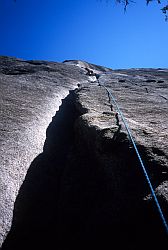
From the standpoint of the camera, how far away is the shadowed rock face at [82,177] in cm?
466

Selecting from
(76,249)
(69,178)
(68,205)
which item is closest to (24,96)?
(69,178)

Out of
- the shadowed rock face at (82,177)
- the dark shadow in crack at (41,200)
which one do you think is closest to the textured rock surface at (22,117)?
the shadowed rock face at (82,177)

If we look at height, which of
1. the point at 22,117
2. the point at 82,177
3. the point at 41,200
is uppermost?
the point at 22,117

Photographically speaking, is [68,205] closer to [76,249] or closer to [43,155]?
[76,249]

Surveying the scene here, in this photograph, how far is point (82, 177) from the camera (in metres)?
6.65

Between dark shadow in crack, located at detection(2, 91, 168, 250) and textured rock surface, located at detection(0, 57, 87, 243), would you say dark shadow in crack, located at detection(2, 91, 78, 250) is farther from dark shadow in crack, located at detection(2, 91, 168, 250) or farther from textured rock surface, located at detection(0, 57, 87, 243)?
textured rock surface, located at detection(0, 57, 87, 243)

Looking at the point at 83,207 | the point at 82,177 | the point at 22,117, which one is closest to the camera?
the point at 83,207

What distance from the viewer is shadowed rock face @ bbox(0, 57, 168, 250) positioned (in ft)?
15.3

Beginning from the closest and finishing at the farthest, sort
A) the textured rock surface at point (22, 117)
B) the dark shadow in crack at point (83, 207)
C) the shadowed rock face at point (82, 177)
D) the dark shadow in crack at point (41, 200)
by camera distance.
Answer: the dark shadow in crack at point (83, 207)
the shadowed rock face at point (82, 177)
the dark shadow in crack at point (41, 200)
the textured rock surface at point (22, 117)

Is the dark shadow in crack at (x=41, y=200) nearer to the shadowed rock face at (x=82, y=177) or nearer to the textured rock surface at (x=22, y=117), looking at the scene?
the shadowed rock face at (x=82, y=177)

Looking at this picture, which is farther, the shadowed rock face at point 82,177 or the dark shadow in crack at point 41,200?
the dark shadow in crack at point 41,200

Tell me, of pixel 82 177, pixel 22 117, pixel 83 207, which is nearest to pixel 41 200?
pixel 82 177

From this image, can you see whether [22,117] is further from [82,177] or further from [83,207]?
[83,207]

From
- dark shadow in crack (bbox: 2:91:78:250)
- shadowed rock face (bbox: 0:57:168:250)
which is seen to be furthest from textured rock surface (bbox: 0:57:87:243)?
dark shadow in crack (bbox: 2:91:78:250)
